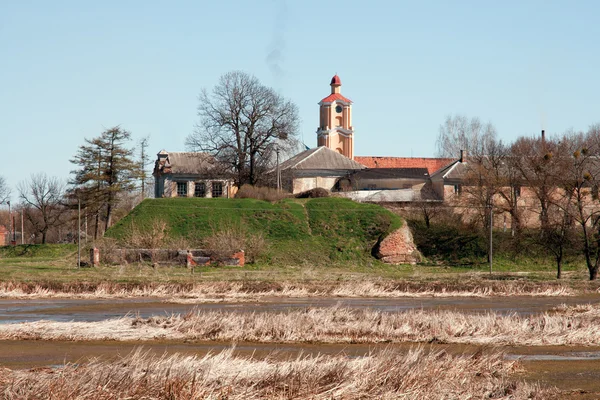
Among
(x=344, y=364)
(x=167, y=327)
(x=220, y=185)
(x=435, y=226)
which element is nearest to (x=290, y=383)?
(x=344, y=364)

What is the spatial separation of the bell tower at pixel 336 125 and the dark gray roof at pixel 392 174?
79.6ft

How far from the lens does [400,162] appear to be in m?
95.2

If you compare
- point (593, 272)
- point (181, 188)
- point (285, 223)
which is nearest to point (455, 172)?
point (285, 223)

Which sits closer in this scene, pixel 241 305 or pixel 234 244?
pixel 241 305

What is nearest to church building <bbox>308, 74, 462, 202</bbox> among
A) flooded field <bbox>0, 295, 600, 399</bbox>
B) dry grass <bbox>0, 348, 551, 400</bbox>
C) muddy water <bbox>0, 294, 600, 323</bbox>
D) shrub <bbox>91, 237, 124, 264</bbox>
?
shrub <bbox>91, 237, 124, 264</bbox>

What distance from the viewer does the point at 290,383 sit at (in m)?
11.7

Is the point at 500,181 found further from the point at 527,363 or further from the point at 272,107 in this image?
the point at 527,363

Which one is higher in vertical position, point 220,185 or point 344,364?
point 220,185

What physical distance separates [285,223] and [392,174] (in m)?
27.3

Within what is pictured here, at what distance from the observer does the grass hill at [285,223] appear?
52156mm

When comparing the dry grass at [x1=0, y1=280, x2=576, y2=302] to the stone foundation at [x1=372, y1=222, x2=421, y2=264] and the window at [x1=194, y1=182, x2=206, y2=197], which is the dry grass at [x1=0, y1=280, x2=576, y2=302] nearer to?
the stone foundation at [x1=372, y1=222, x2=421, y2=264]

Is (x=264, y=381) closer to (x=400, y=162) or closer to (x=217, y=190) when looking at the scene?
(x=217, y=190)

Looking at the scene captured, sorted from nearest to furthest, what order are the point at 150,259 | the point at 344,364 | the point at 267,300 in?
the point at 344,364, the point at 267,300, the point at 150,259

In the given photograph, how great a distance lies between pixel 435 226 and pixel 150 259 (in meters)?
21.6
